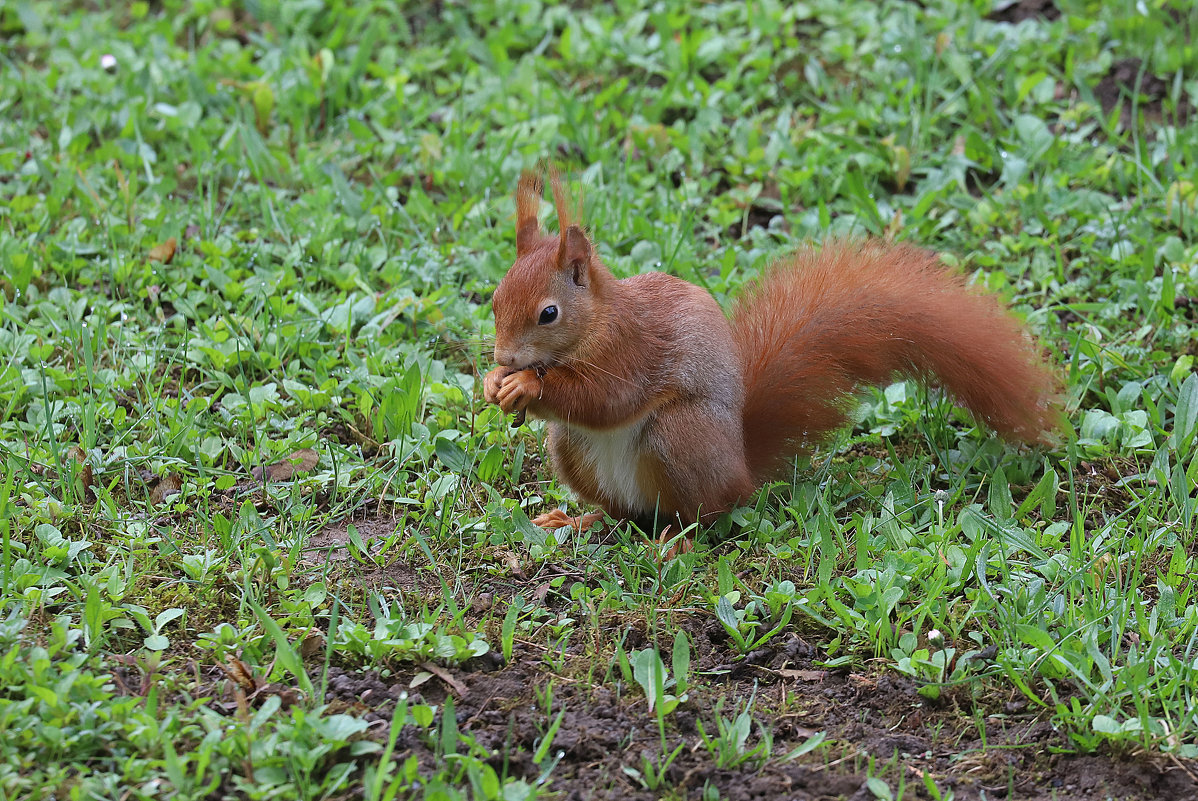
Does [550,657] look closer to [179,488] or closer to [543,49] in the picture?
[179,488]

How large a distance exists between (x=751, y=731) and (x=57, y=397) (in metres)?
1.76

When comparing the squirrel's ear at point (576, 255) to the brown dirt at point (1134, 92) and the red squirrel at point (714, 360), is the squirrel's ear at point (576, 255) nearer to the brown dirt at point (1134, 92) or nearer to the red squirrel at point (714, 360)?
the red squirrel at point (714, 360)

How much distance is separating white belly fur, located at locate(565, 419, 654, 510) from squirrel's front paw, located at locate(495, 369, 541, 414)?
0.18 meters

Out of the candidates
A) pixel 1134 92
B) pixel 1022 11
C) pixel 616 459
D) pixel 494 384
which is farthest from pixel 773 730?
pixel 1022 11

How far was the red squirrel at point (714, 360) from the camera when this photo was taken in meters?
2.38

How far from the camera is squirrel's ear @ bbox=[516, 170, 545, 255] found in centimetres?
247

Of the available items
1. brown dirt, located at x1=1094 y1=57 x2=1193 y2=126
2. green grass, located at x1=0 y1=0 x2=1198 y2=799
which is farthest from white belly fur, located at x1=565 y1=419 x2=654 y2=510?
brown dirt, located at x1=1094 y1=57 x2=1193 y2=126

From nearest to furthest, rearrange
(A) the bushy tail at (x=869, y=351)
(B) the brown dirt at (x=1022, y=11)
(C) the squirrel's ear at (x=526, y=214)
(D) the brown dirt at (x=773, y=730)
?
(D) the brown dirt at (x=773, y=730), (C) the squirrel's ear at (x=526, y=214), (A) the bushy tail at (x=869, y=351), (B) the brown dirt at (x=1022, y=11)

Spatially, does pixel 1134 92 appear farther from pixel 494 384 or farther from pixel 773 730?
pixel 773 730

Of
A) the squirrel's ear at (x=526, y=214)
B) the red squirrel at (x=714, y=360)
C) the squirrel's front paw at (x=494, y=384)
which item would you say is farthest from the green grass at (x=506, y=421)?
the squirrel's ear at (x=526, y=214)

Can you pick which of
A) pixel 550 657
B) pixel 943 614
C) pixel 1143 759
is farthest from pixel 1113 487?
pixel 550 657

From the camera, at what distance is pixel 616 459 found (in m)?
2.50

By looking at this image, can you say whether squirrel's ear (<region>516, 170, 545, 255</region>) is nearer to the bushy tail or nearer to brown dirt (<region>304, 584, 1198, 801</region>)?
the bushy tail

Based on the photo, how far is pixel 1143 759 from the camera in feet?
6.33
